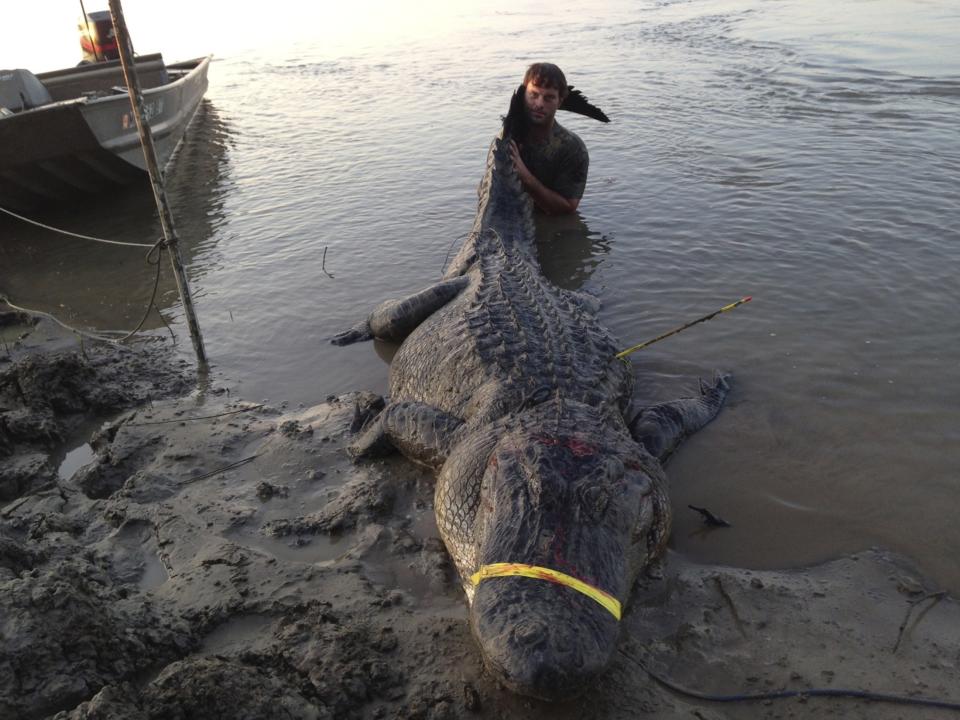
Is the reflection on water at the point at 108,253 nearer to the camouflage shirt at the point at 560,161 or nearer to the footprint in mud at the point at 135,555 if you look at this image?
the footprint in mud at the point at 135,555

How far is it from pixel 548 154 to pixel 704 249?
2.03m

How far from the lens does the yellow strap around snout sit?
2.20 metres

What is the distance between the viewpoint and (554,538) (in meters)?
2.39

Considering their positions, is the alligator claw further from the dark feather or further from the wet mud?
the dark feather

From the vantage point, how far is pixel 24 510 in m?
3.33

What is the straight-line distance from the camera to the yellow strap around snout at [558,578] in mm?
2199

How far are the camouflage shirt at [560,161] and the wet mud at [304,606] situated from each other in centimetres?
447

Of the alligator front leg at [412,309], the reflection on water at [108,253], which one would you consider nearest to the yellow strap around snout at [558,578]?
the alligator front leg at [412,309]

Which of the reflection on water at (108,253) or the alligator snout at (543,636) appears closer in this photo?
the alligator snout at (543,636)

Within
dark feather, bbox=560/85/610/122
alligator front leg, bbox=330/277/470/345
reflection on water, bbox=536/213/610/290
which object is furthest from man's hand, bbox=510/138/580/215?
alligator front leg, bbox=330/277/470/345

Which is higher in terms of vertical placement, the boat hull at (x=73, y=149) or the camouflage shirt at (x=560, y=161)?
the boat hull at (x=73, y=149)

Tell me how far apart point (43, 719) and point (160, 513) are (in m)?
1.33

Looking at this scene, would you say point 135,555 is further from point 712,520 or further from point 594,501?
point 712,520

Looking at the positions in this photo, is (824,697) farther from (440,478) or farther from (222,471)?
(222,471)
